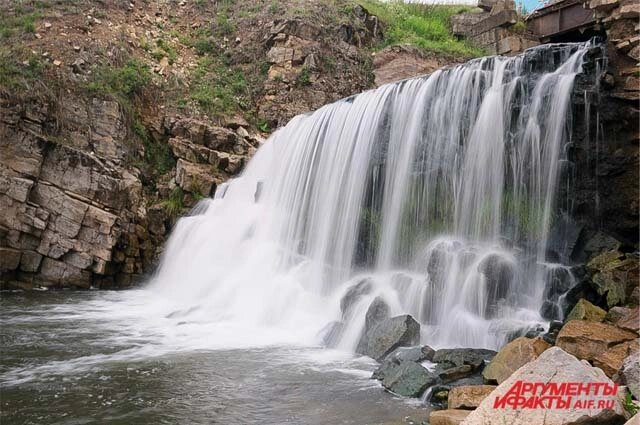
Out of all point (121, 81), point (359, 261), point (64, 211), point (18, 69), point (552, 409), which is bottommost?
point (552, 409)

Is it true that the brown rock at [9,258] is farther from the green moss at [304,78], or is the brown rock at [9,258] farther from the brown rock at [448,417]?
the brown rock at [448,417]

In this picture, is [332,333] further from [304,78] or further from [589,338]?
[304,78]

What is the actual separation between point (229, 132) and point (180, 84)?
9.52 ft

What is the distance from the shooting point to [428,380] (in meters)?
5.61

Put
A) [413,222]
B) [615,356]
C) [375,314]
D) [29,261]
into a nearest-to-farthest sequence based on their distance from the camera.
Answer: [615,356]
[375,314]
[413,222]
[29,261]

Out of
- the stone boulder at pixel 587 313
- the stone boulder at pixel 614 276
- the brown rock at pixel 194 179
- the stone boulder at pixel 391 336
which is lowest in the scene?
the stone boulder at pixel 391 336

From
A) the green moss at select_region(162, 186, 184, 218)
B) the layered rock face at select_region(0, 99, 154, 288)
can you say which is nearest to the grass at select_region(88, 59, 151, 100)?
the layered rock face at select_region(0, 99, 154, 288)

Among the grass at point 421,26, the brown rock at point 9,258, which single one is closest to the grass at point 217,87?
the grass at point 421,26

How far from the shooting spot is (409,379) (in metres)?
5.67

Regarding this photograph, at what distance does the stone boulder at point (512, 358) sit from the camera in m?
5.38

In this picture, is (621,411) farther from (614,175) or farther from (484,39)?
(484,39)

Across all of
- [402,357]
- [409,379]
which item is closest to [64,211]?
[402,357]

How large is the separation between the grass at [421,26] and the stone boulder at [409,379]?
16273mm

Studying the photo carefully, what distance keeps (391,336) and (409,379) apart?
1.40 meters
